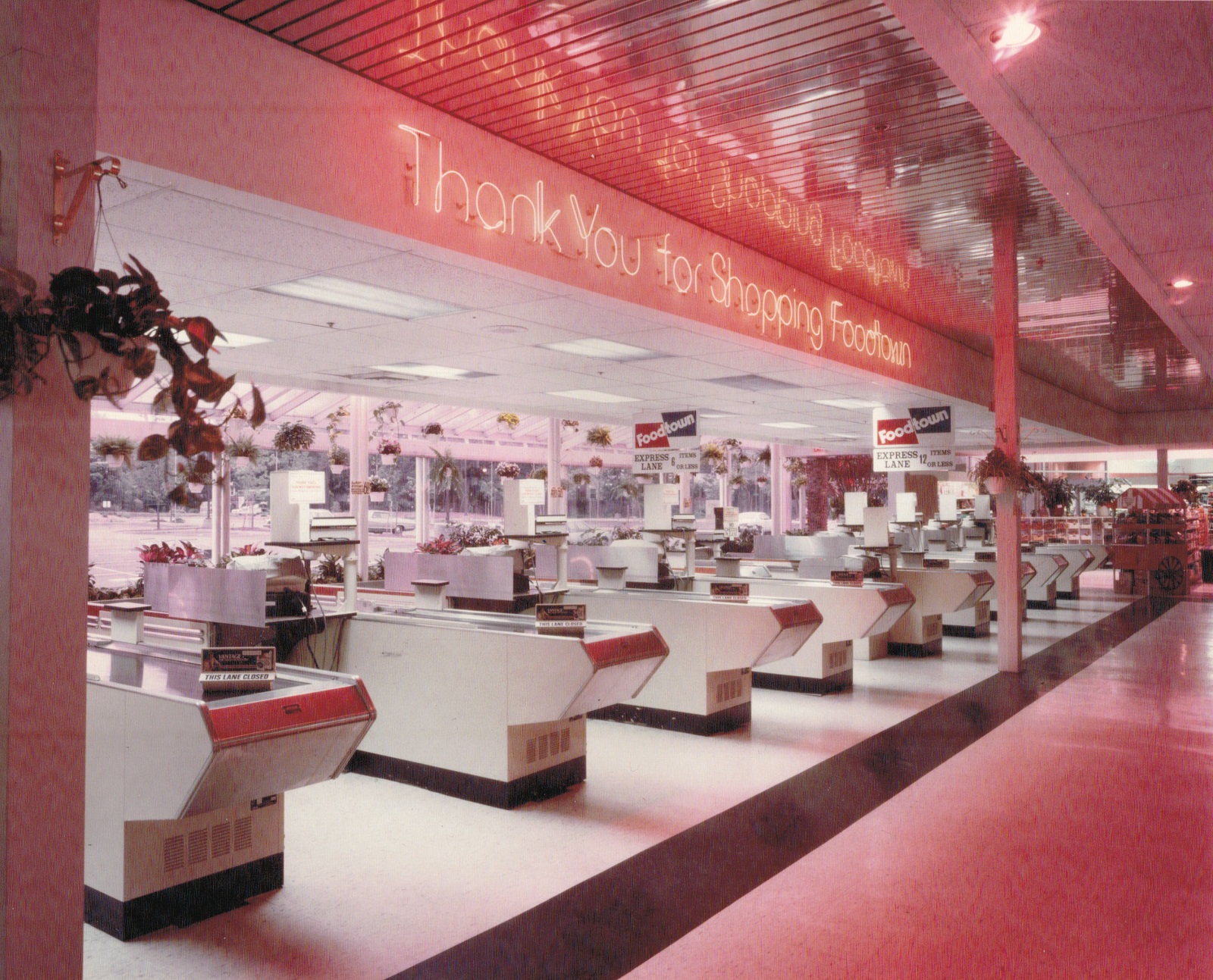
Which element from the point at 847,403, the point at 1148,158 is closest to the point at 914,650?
the point at 847,403

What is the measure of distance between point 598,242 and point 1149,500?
16.1 metres

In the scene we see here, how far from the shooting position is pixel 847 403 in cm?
1117

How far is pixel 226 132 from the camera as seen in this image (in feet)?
11.8

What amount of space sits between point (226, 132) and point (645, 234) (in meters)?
2.84

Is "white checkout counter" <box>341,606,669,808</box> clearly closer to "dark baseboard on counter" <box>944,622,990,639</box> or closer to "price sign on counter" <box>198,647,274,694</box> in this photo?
"price sign on counter" <box>198,647,274,694</box>

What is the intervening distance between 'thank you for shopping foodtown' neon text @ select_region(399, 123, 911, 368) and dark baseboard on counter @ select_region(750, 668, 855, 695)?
2.84m

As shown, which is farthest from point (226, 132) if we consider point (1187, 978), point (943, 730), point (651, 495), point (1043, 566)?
point (1043, 566)

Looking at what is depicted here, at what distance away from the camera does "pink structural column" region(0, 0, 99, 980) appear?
6.74 feet

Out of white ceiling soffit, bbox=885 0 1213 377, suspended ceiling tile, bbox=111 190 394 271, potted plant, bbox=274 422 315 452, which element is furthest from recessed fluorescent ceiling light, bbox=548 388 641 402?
white ceiling soffit, bbox=885 0 1213 377

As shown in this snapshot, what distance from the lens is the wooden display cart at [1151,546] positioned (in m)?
16.4

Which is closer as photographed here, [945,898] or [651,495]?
[945,898]

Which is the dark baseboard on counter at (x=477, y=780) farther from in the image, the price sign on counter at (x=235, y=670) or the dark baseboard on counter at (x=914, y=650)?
the dark baseboard on counter at (x=914, y=650)

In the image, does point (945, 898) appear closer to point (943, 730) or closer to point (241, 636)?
point (943, 730)

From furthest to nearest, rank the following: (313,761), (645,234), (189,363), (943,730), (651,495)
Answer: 1. (651,495)
2. (943,730)
3. (645,234)
4. (313,761)
5. (189,363)
